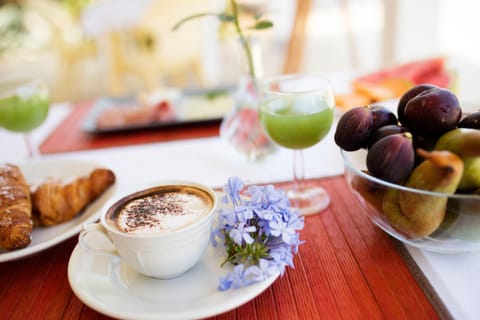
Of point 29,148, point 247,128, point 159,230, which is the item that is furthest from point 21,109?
point 159,230

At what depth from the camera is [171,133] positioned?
1.20 m

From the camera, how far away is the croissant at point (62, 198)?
74 cm

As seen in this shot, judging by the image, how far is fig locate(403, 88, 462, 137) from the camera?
565 mm

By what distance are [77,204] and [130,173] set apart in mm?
229

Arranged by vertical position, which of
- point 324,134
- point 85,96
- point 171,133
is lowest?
point 85,96

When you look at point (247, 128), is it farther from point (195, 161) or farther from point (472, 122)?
point (472, 122)

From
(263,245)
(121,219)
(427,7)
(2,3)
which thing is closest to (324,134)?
(263,245)

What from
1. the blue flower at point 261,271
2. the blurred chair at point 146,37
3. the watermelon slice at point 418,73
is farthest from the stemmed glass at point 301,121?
the blurred chair at point 146,37

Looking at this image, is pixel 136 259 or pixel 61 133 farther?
pixel 61 133

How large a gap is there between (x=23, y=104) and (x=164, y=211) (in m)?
0.60

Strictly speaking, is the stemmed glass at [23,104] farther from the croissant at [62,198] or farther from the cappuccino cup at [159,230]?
the cappuccino cup at [159,230]

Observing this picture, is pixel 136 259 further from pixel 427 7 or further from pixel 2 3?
pixel 2 3

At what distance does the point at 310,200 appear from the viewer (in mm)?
781

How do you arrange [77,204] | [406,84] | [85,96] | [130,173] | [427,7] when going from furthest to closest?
[85,96] < [427,7] < [406,84] < [130,173] < [77,204]
